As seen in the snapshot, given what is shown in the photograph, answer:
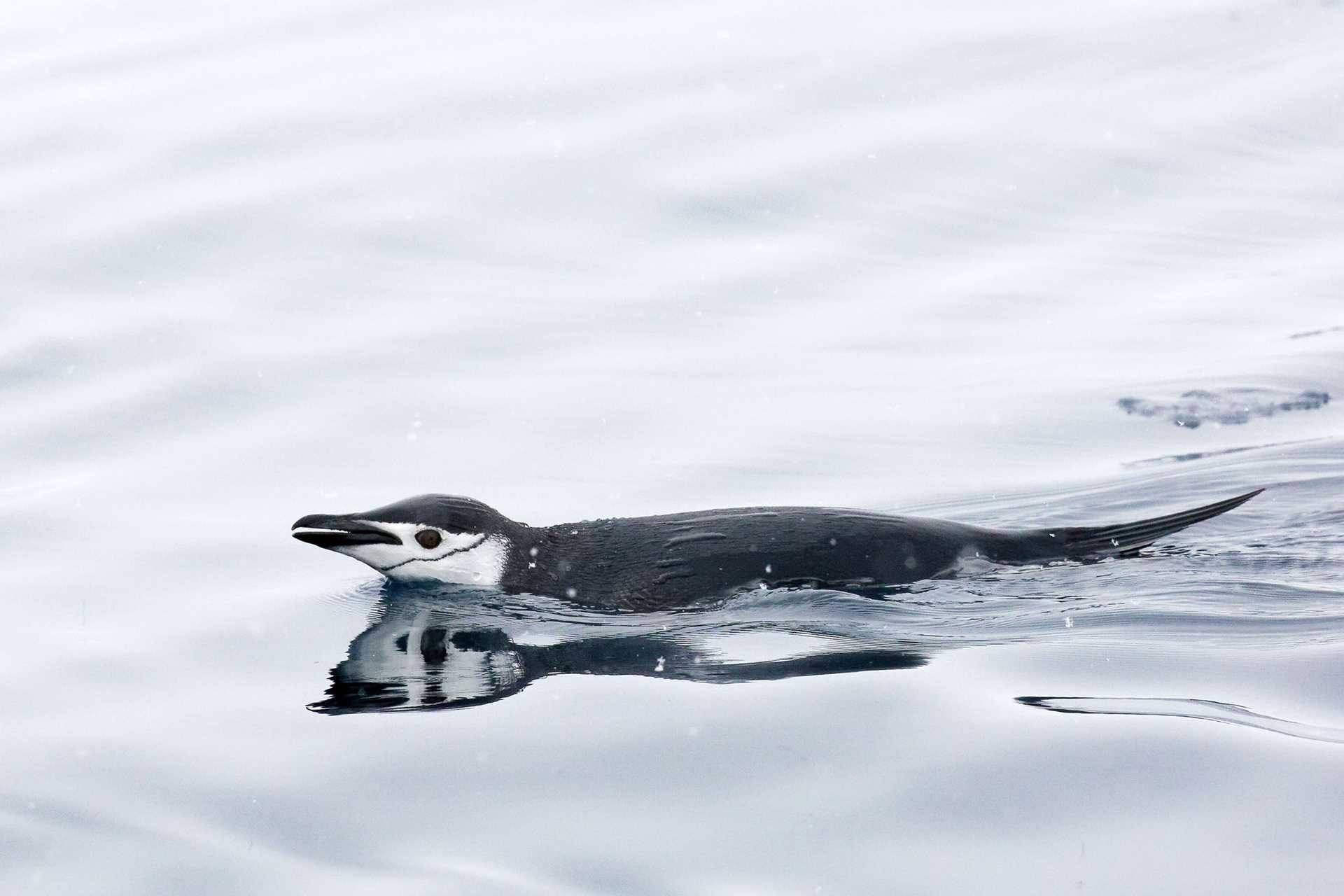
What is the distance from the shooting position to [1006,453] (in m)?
11.1

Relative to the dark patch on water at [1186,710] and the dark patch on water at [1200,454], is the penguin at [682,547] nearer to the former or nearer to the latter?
the dark patch on water at [1186,710]

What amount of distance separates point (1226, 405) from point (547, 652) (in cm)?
554

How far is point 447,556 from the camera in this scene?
8.73 meters

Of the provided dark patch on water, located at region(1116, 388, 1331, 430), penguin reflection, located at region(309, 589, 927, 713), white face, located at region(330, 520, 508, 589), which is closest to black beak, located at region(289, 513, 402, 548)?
white face, located at region(330, 520, 508, 589)

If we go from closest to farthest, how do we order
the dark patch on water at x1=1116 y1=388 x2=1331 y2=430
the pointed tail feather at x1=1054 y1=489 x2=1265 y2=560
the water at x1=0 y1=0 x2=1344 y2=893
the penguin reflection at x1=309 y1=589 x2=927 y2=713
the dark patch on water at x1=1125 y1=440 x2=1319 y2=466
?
the water at x1=0 y1=0 x2=1344 y2=893
the penguin reflection at x1=309 y1=589 x2=927 y2=713
the pointed tail feather at x1=1054 y1=489 x2=1265 y2=560
the dark patch on water at x1=1125 y1=440 x2=1319 y2=466
the dark patch on water at x1=1116 y1=388 x2=1331 y2=430

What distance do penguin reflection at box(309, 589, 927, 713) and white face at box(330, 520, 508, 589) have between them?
0.43 feet

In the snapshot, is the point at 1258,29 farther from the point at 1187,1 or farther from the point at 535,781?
the point at 535,781

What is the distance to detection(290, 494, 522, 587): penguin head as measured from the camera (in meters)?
8.62

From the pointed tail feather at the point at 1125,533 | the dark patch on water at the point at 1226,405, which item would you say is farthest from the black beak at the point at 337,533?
the dark patch on water at the point at 1226,405

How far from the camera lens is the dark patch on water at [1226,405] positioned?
11453 mm

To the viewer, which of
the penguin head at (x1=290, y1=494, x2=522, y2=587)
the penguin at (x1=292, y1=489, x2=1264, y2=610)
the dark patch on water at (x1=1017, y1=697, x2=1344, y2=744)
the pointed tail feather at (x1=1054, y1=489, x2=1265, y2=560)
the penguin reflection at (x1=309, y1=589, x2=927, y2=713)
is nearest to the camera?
the dark patch on water at (x1=1017, y1=697, x2=1344, y2=744)

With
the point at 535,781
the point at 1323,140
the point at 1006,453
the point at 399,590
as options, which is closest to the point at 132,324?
the point at 399,590

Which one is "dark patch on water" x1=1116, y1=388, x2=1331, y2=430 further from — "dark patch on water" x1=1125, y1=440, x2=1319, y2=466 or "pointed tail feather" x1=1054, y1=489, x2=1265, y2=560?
"pointed tail feather" x1=1054, y1=489, x2=1265, y2=560

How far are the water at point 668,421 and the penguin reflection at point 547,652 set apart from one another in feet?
0.11
